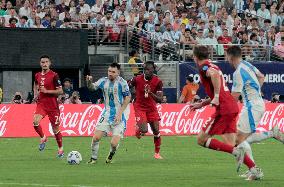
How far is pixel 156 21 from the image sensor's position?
3788 cm

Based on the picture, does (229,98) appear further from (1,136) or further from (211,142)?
(1,136)

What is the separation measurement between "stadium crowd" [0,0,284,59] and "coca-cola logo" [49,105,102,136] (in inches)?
166

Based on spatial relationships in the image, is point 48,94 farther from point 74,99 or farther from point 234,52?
point 74,99

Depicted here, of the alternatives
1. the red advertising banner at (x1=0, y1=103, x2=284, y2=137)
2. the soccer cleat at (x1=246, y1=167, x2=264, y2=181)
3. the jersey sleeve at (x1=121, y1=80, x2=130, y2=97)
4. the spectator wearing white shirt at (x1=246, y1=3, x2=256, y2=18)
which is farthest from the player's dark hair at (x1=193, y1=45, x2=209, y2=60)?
the spectator wearing white shirt at (x1=246, y1=3, x2=256, y2=18)

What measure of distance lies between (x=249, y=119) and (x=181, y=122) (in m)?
16.3

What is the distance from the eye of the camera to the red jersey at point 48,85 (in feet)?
77.5

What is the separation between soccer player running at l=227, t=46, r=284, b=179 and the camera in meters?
17.1

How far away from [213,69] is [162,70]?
1940cm

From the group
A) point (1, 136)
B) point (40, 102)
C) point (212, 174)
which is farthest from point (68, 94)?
point (212, 174)

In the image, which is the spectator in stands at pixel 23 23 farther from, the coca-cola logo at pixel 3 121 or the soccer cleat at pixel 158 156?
the soccer cleat at pixel 158 156

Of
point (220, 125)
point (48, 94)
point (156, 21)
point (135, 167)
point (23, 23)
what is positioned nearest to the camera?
point (220, 125)

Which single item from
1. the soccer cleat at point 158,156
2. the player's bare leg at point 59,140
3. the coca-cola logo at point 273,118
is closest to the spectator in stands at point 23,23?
the coca-cola logo at point 273,118

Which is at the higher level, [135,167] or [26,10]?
[26,10]

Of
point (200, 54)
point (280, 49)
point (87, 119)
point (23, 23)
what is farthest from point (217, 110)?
point (280, 49)
